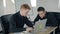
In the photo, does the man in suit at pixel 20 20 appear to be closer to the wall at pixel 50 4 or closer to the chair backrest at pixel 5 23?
the chair backrest at pixel 5 23

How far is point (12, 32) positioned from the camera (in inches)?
99.3

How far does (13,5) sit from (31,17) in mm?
726

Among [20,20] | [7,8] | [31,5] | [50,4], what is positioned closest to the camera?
[20,20]

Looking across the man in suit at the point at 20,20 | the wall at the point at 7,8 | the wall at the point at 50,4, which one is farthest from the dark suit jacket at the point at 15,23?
the wall at the point at 50,4

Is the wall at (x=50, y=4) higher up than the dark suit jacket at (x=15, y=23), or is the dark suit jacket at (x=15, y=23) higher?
the wall at (x=50, y=4)

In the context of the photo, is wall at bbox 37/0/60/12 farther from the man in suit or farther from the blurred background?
the man in suit

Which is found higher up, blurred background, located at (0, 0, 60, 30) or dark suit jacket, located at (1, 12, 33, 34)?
blurred background, located at (0, 0, 60, 30)

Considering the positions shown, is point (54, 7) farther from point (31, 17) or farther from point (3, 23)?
point (3, 23)

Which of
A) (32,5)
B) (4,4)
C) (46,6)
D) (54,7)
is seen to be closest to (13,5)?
(4,4)

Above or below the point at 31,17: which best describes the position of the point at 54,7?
above

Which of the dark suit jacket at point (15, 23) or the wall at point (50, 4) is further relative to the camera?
→ the wall at point (50, 4)

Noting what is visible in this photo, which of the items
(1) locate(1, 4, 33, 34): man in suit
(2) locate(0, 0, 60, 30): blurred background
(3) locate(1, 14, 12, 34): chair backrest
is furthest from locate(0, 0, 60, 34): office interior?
(1) locate(1, 4, 33, 34): man in suit

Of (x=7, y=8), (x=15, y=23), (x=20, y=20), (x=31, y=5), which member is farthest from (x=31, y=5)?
(x=15, y=23)

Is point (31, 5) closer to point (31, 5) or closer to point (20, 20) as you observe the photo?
point (31, 5)
